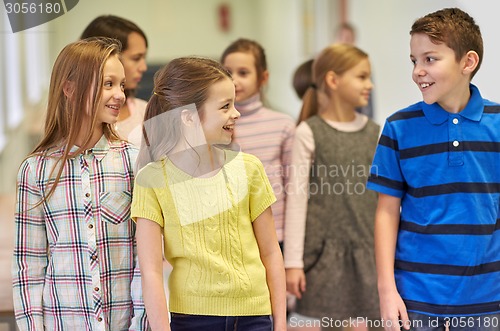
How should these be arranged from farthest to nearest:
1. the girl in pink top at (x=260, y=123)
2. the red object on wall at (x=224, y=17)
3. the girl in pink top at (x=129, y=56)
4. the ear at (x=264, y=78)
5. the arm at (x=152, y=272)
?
1. the red object on wall at (x=224, y=17)
2. the ear at (x=264, y=78)
3. the girl in pink top at (x=260, y=123)
4. the girl in pink top at (x=129, y=56)
5. the arm at (x=152, y=272)

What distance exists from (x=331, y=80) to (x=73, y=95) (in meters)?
0.96

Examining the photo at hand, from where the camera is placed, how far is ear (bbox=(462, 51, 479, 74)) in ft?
5.26

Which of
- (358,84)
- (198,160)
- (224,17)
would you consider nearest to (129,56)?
(198,160)

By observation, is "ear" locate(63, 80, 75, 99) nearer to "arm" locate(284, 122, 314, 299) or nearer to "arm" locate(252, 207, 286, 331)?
"arm" locate(252, 207, 286, 331)

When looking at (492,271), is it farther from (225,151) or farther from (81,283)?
(81,283)

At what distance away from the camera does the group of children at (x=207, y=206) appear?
1477mm

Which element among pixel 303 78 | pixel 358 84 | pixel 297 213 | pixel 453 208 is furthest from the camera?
pixel 303 78

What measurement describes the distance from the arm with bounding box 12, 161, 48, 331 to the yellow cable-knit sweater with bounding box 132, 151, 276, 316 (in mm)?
202

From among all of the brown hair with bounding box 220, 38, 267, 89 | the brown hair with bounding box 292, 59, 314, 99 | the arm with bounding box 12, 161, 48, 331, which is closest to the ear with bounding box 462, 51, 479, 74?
the brown hair with bounding box 220, 38, 267, 89

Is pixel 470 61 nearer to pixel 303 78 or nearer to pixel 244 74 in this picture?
pixel 244 74

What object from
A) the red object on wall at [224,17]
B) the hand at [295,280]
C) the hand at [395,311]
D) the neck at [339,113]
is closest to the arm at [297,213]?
the hand at [295,280]

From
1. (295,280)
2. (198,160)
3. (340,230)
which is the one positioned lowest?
(295,280)

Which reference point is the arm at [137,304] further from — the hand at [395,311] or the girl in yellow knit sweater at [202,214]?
the hand at [395,311]

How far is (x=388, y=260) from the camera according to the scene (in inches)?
63.4
